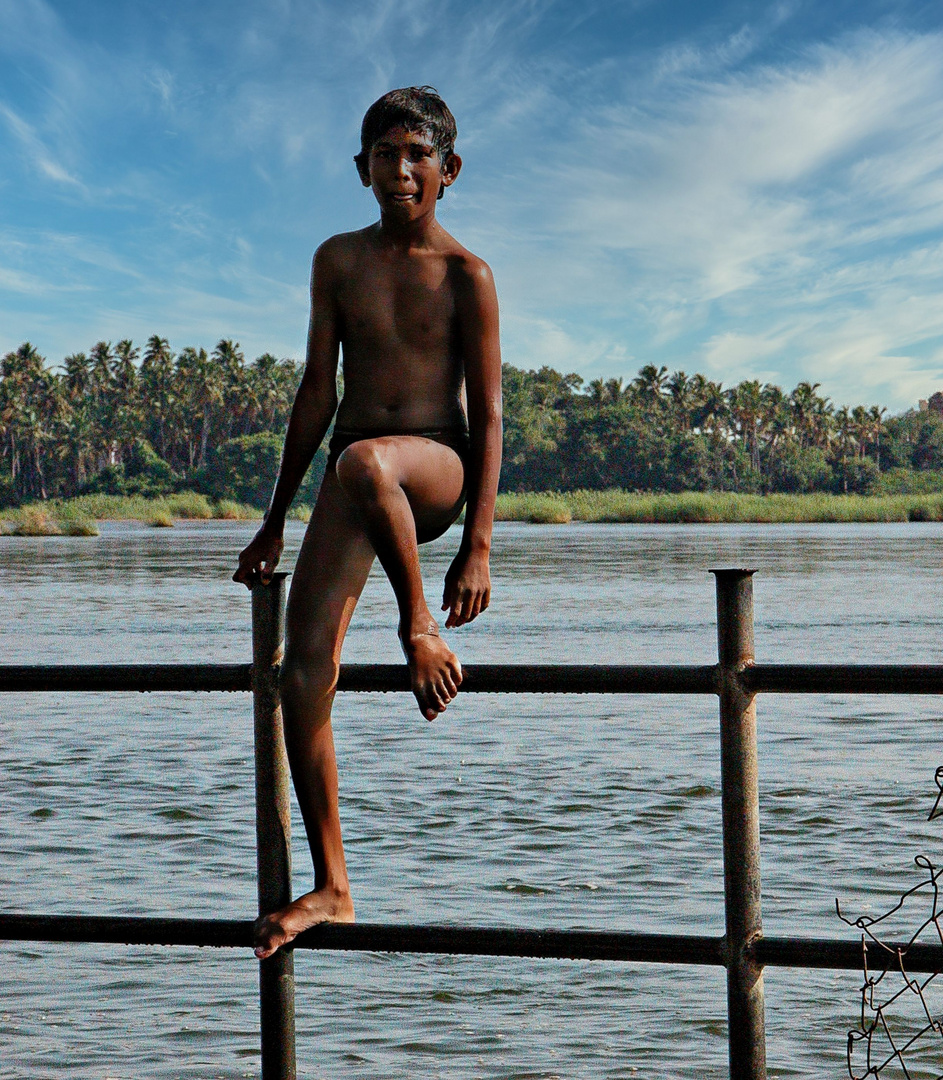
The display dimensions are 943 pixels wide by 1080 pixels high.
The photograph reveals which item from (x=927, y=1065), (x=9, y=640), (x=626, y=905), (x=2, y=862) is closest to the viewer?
(x=927, y=1065)

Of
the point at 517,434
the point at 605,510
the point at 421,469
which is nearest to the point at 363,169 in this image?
the point at 421,469

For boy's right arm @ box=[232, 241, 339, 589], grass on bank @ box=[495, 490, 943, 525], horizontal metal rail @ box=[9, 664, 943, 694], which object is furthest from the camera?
grass on bank @ box=[495, 490, 943, 525]

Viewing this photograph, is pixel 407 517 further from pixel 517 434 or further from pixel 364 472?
pixel 517 434

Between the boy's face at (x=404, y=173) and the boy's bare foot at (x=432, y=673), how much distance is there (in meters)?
0.81

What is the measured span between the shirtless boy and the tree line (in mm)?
83672

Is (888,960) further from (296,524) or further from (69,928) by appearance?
(296,524)

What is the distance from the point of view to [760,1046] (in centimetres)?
239

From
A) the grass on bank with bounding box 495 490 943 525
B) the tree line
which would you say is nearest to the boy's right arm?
the grass on bank with bounding box 495 490 943 525

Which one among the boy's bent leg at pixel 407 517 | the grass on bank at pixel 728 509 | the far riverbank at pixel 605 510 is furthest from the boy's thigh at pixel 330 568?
the grass on bank at pixel 728 509

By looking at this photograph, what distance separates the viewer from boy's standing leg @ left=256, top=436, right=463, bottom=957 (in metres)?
2.42

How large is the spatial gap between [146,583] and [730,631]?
26337 millimetres

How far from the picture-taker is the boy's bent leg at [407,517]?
7.72 feet

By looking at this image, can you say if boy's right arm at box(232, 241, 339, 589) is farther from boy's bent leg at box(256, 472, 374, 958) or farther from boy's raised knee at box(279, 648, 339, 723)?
boy's raised knee at box(279, 648, 339, 723)

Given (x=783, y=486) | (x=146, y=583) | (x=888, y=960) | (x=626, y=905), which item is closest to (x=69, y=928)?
(x=888, y=960)
